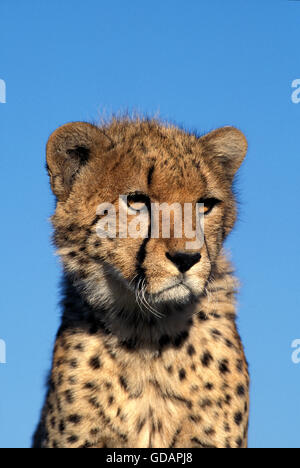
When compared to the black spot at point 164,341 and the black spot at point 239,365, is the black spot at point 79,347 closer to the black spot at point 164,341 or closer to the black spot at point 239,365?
the black spot at point 164,341

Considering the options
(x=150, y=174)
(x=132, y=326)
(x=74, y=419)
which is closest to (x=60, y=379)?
(x=74, y=419)

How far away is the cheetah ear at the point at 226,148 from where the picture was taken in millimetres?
4902

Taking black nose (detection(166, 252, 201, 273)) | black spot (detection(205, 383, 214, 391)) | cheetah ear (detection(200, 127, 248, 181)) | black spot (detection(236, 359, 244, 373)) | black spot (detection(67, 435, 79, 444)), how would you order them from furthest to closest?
cheetah ear (detection(200, 127, 248, 181))
black spot (detection(236, 359, 244, 373))
black spot (detection(205, 383, 214, 391))
black spot (detection(67, 435, 79, 444))
black nose (detection(166, 252, 201, 273))

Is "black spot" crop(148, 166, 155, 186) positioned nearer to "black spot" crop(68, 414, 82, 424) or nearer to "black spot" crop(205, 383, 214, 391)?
"black spot" crop(205, 383, 214, 391)

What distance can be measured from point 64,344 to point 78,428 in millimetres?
468

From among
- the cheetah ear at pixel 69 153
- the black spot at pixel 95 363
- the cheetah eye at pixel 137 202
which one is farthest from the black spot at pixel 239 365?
the cheetah ear at pixel 69 153

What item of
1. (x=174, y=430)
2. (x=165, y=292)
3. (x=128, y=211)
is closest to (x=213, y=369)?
(x=174, y=430)

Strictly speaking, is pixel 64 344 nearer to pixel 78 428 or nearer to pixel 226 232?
pixel 78 428

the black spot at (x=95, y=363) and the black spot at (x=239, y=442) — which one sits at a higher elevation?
the black spot at (x=95, y=363)

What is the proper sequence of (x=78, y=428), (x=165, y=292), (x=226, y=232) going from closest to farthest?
(x=165, y=292) → (x=78, y=428) → (x=226, y=232)

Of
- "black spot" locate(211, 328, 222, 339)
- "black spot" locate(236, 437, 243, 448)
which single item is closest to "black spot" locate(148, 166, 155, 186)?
"black spot" locate(211, 328, 222, 339)

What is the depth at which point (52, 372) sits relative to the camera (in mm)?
4617

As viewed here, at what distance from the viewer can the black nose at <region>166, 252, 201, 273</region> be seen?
158 inches

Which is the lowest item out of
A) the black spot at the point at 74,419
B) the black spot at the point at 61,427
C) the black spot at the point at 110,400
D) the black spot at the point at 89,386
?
the black spot at the point at 61,427
